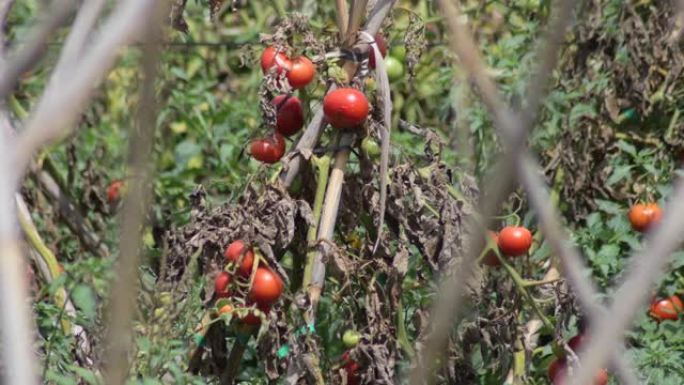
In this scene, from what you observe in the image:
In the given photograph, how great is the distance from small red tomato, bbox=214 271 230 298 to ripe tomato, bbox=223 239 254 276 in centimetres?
2

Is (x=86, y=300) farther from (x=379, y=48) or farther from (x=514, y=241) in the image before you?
(x=514, y=241)

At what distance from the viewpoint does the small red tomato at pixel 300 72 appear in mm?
1986

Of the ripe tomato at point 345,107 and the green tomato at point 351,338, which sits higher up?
the ripe tomato at point 345,107

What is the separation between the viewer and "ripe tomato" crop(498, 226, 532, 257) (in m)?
2.26

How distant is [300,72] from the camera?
78.2 inches

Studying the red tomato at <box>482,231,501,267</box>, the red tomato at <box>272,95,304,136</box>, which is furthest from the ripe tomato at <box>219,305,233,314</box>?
the red tomato at <box>482,231,501,267</box>

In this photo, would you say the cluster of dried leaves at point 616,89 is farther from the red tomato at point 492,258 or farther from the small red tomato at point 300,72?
the small red tomato at point 300,72

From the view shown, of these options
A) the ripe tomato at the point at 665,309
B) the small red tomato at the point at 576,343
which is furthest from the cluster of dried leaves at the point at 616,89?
the small red tomato at the point at 576,343

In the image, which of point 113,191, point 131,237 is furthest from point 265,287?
point 113,191

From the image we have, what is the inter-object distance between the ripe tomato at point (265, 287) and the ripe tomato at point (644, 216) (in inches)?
39.7

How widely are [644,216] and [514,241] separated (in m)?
0.47

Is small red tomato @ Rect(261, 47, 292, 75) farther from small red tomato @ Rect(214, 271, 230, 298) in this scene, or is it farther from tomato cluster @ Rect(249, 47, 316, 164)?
small red tomato @ Rect(214, 271, 230, 298)

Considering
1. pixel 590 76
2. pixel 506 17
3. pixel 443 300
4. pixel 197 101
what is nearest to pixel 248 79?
pixel 197 101

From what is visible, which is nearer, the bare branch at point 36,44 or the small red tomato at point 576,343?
the bare branch at point 36,44
